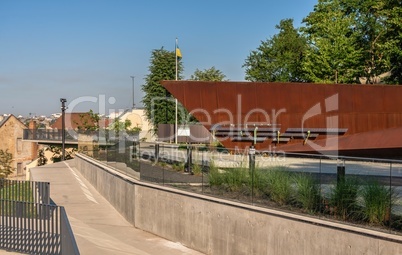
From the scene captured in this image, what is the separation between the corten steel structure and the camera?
2631 cm

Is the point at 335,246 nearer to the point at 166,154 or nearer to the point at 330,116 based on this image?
the point at 166,154

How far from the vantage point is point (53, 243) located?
11.4 m

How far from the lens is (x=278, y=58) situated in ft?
224

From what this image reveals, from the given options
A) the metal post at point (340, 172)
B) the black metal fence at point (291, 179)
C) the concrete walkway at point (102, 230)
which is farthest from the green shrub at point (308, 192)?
the concrete walkway at point (102, 230)

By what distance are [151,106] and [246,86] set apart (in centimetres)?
3833

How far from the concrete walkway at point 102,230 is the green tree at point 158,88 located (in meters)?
38.9

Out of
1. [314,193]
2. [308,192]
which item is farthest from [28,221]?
[314,193]

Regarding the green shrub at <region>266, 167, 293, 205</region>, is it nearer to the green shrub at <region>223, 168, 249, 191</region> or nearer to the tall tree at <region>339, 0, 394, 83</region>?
the green shrub at <region>223, 168, 249, 191</region>

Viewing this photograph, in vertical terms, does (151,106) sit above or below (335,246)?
above

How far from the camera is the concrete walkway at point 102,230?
12672 mm

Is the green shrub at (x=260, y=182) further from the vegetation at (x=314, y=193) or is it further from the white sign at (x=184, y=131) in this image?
the white sign at (x=184, y=131)

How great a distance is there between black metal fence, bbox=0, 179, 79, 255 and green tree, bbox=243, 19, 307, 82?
52.8 meters

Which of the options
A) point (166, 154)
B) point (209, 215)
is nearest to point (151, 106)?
point (166, 154)

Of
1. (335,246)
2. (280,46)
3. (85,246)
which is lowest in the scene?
(85,246)
